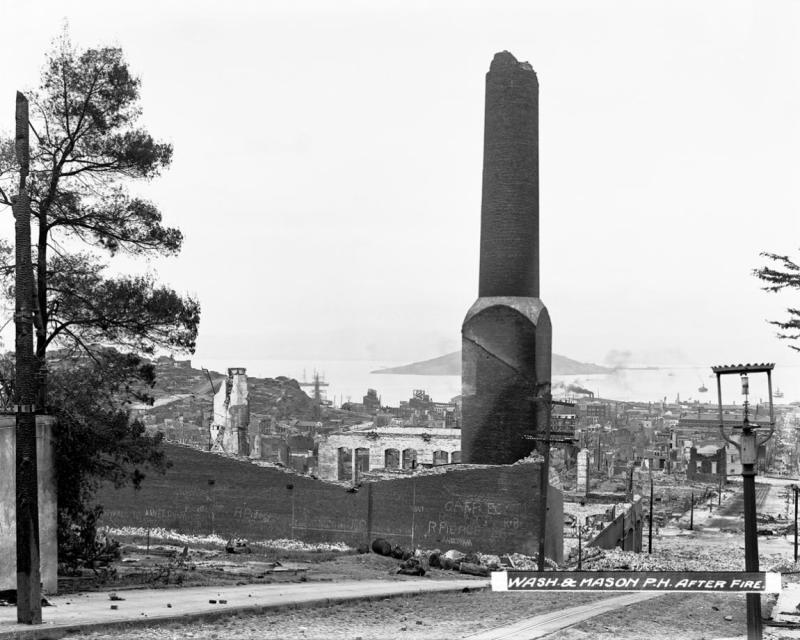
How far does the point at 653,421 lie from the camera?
13238cm

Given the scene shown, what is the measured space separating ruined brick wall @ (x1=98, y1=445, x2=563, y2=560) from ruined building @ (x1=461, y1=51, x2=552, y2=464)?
2.31 meters

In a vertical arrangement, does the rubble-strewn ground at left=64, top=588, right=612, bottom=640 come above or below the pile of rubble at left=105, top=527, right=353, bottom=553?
above

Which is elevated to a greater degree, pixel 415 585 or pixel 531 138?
pixel 531 138

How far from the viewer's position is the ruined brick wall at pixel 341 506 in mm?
26078

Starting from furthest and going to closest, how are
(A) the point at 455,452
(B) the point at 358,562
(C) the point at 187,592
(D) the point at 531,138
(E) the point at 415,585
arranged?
(A) the point at 455,452
(D) the point at 531,138
(B) the point at 358,562
(E) the point at 415,585
(C) the point at 187,592

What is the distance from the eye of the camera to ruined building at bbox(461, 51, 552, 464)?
92.4 feet

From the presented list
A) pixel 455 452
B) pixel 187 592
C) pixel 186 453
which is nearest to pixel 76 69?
pixel 187 592

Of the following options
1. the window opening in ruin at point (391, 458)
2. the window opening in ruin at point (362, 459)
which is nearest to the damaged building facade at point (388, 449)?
the window opening in ruin at point (391, 458)

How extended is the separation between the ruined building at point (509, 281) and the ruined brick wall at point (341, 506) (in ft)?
7.59

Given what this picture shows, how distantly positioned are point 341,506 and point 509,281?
326 inches

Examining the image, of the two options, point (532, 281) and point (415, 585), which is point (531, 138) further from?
point (415, 585)

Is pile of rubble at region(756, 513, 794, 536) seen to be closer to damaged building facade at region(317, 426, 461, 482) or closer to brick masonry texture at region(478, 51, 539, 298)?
damaged building facade at region(317, 426, 461, 482)

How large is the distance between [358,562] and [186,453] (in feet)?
30.9

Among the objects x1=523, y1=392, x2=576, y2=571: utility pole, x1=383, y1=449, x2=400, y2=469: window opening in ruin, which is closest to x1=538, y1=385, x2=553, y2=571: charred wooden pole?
x1=523, y1=392, x2=576, y2=571: utility pole
